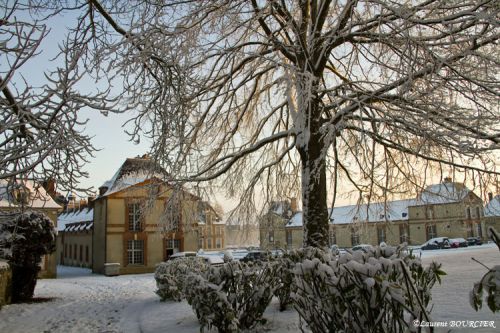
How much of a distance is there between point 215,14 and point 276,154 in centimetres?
553

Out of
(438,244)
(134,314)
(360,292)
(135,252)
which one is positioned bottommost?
(438,244)

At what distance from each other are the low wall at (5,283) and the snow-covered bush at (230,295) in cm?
991

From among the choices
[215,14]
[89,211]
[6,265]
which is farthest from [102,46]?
[89,211]

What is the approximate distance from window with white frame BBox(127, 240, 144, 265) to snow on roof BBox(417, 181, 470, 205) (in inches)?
1015

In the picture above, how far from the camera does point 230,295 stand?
7.51m

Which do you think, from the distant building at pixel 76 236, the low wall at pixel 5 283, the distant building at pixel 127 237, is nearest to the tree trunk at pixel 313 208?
the low wall at pixel 5 283

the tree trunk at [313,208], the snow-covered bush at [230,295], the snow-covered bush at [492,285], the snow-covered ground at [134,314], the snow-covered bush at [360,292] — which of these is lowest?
the snow-covered ground at [134,314]

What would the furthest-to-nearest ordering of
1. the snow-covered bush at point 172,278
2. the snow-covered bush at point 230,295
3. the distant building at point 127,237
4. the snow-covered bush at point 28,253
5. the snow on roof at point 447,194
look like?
the distant building at point 127,237 → the snow-covered bush at point 28,253 → the snow-covered bush at point 172,278 → the snow on roof at point 447,194 → the snow-covered bush at point 230,295

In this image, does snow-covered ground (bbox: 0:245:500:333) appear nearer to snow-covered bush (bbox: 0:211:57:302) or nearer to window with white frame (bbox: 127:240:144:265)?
snow-covered bush (bbox: 0:211:57:302)

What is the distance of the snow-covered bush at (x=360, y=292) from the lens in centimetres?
402

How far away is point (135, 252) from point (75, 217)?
729 inches

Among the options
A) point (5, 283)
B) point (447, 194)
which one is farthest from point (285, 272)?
point (5, 283)

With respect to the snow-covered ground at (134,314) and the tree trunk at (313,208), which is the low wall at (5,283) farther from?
the tree trunk at (313,208)

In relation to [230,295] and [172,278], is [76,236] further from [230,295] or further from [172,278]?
[230,295]
